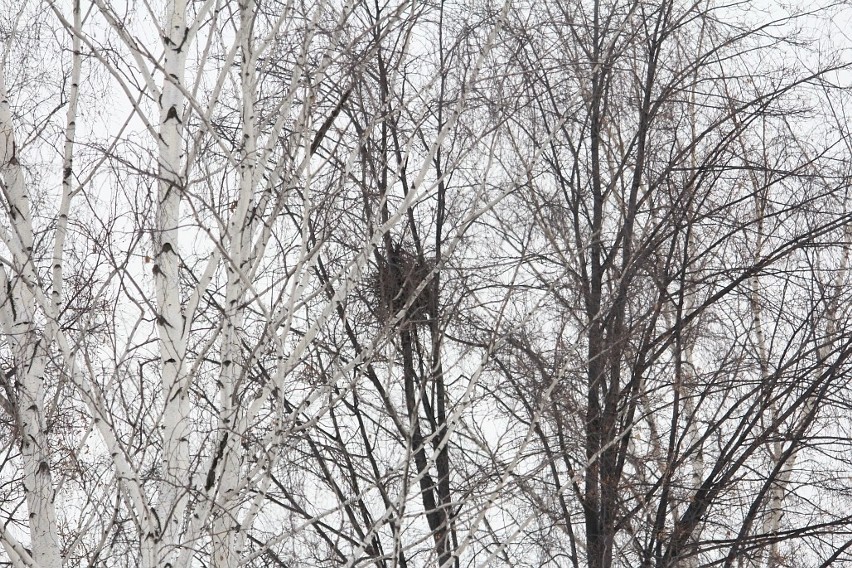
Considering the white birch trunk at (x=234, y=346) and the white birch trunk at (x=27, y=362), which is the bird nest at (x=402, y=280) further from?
the white birch trunk at (x=27, y=362)

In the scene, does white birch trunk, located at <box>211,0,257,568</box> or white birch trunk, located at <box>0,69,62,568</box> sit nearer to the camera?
white birch trunk, located at <box>211,0,257,568</box>

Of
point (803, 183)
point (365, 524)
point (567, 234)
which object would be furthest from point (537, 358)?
point (803, 183)

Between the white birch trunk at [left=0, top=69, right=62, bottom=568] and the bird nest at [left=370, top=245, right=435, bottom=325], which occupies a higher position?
the bird nest at [left=370, top=245, right=435, bottom=325]

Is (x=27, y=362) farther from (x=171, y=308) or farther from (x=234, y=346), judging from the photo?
(x=234, y=346)

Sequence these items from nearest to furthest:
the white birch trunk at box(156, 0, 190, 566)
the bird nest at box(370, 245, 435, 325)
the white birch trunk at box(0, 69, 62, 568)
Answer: the white birch trunk at box(156, 0, 190, 566) < the white birch trunk at box(0, 69, 62, 568) < the bird nest at box(370, 245, 435, 325)

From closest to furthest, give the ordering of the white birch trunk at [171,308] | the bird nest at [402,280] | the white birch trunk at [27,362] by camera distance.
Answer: the white birch trunk at [171,308], the white birch trunk at [27,362], the bird nest at [402,280]

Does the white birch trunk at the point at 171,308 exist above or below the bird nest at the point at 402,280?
below

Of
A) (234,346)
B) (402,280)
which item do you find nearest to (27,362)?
(234,346)

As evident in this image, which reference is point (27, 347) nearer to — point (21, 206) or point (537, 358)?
point (21, 206)

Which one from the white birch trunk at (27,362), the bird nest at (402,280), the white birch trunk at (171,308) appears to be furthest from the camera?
the bird nest at (402,280)

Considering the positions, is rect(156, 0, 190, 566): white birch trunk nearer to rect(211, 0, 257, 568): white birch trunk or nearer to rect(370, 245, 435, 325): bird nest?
rect(211, 0, 257, 568): white birch trunk

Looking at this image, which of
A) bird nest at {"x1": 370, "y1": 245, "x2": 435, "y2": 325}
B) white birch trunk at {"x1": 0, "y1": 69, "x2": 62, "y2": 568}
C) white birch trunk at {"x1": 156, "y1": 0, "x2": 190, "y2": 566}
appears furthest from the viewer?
bird nest at {"x1": 370, "y1": 245, "x2": 435, "y2": 325}

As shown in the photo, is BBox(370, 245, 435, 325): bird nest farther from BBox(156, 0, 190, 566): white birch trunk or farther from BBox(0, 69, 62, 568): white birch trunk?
BBox(0, 69, 62, 568): white birch trunk

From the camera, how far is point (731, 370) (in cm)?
632
